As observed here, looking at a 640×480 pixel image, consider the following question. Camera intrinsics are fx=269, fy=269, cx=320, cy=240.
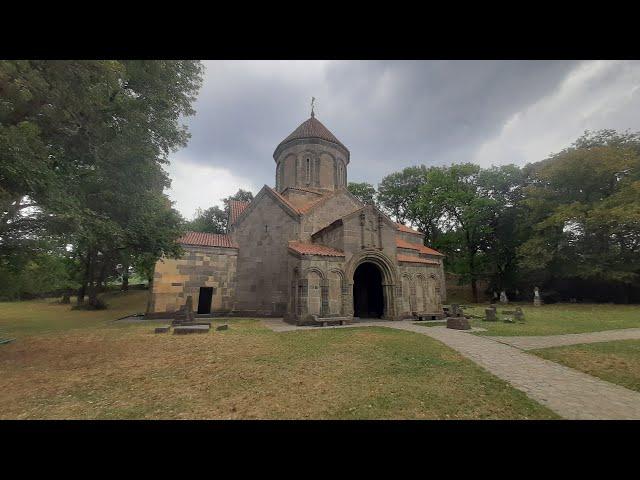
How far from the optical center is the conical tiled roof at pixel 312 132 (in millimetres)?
24812

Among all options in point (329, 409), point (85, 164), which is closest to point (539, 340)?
point (329, 409)

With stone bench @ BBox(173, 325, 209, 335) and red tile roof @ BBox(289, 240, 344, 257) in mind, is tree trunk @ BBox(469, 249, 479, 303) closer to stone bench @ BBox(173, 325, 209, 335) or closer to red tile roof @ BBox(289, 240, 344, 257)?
red tile roof @ BBox(289, 240, 344, 257)

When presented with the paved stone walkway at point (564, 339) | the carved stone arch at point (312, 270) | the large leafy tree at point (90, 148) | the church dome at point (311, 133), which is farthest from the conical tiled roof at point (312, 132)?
the paved stone walkway at point (564, 339)

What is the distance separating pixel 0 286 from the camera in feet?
56.0

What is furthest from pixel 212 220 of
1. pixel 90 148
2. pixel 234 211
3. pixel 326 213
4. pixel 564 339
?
pixel 564 339

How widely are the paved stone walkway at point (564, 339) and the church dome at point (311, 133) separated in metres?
20.5

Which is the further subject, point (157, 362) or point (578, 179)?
point (578, 179)

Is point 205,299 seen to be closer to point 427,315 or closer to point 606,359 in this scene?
point 427,315

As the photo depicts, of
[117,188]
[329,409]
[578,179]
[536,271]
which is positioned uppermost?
[578,179]
